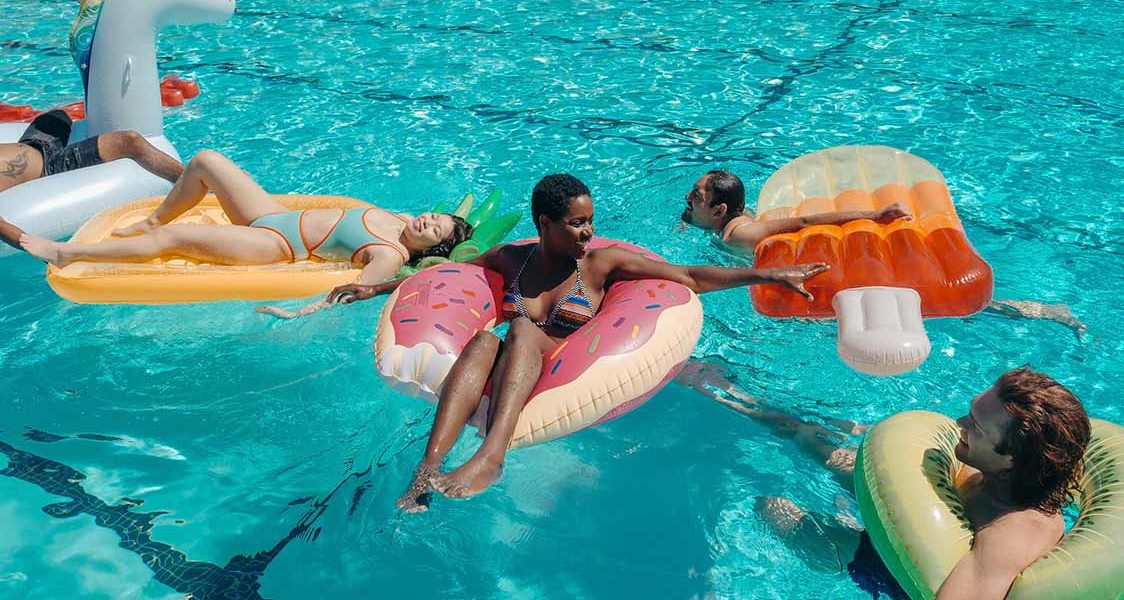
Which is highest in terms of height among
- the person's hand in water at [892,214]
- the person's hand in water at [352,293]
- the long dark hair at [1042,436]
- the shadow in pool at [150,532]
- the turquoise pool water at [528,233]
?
the long dark hair at [1042,436]

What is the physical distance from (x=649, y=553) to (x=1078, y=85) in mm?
5946

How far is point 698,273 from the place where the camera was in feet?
12.5

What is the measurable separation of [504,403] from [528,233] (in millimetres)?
2800

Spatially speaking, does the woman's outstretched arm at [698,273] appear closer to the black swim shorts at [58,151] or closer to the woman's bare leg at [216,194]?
the woman's bare leg at [216,194]

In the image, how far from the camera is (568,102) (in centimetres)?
768

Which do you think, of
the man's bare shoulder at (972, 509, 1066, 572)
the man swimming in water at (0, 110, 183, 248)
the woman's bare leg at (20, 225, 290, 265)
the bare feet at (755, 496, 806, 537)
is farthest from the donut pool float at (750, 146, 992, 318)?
the man swimming in water at (0, 110, 183, 248)

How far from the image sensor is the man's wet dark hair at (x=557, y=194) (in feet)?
11.8

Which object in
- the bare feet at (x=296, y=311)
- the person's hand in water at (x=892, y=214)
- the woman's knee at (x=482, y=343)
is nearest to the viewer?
the woman's knee at (x=482, y=343)

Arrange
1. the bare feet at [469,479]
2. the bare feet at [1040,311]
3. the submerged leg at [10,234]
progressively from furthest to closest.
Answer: the submerged leg at [10,234]
the bare feet at [1040,311]
the bare feet at [469,479]

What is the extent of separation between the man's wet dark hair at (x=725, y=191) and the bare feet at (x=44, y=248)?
10.5ft

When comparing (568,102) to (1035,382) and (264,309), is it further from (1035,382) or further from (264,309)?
(1035,382)

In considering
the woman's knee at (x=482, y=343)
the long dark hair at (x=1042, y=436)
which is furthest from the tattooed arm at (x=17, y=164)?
the long dark hair at (x=1042, y=436)

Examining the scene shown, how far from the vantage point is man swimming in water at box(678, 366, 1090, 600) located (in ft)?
8.61

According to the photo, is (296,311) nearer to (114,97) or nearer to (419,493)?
(419,493)
